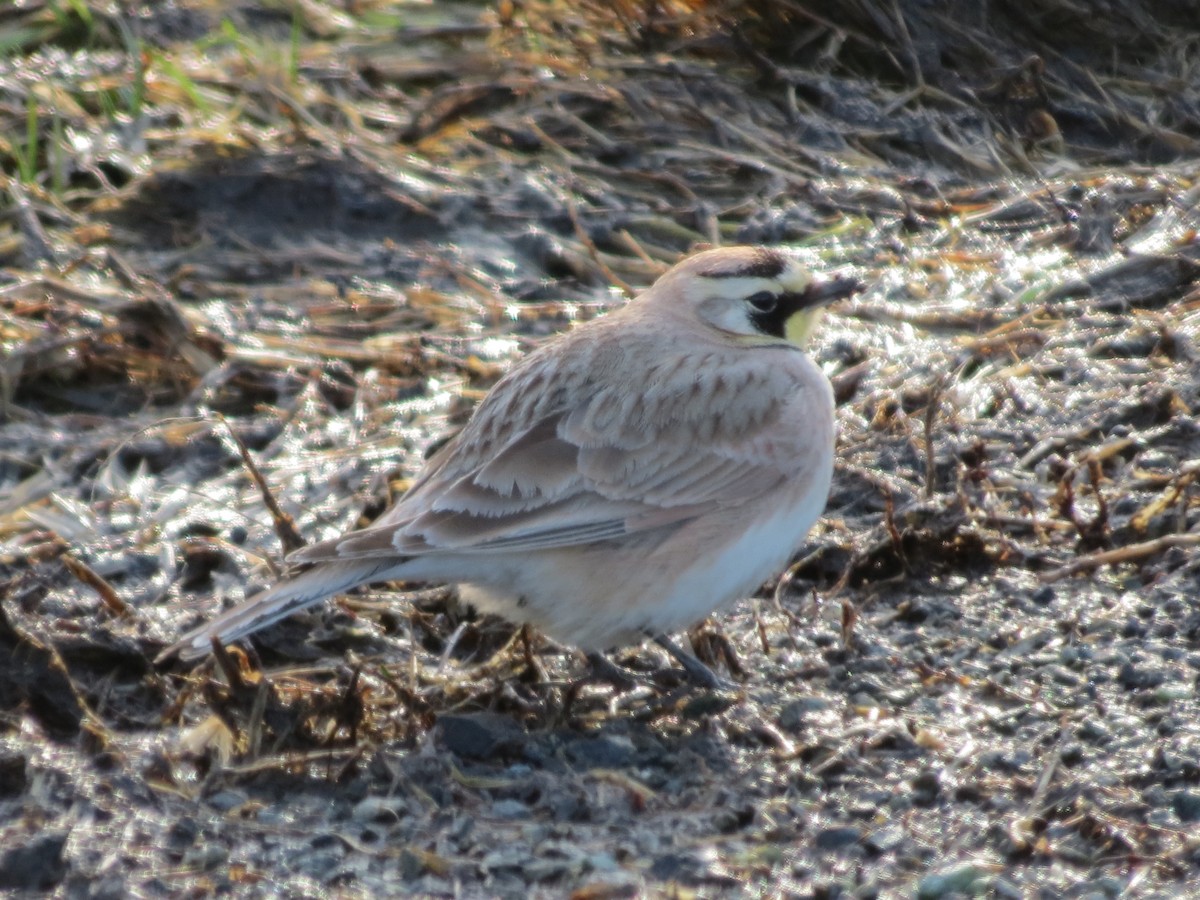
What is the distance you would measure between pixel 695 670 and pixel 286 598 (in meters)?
1.25

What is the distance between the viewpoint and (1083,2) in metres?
8.44

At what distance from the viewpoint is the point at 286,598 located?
460cm

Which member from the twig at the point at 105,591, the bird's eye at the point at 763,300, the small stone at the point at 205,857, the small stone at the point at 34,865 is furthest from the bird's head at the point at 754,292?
the small stone at the point at 34,865

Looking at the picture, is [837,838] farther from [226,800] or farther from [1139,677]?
[226,800]

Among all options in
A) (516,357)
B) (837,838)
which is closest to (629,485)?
(837,838)

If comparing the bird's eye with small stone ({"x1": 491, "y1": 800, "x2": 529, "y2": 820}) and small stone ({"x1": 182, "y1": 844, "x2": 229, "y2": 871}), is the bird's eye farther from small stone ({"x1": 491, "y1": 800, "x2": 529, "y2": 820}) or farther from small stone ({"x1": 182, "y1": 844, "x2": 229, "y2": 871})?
small stone ({"x1": 182, "y1": 844, "x2": 229, "y2": 871})

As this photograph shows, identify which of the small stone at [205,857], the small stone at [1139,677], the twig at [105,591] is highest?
the small stone at [1139,677]

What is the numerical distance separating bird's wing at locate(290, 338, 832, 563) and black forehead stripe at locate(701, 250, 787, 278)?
25cm

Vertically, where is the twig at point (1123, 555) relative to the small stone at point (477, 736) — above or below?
above

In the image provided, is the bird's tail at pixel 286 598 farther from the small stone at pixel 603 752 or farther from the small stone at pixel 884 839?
the small stone at pixel 884 839

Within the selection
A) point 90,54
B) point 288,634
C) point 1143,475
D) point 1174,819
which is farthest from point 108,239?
point 1174,819

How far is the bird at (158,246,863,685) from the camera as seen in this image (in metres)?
4.70

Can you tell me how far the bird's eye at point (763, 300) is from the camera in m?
5.41

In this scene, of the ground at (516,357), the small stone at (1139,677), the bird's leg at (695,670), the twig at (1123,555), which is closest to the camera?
the ground at (516,357)
